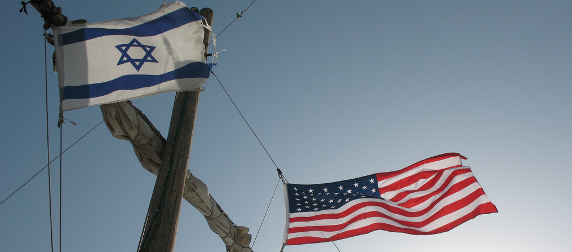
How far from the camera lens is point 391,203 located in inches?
316

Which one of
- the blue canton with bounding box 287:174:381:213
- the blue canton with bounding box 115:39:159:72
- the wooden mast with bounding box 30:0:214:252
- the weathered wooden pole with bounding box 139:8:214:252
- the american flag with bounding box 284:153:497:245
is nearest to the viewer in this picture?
the wooden mast with bounding box 30:0:214:252

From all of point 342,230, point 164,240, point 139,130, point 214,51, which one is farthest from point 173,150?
point 342,230

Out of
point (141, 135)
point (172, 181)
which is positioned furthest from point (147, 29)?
point (172, 181)

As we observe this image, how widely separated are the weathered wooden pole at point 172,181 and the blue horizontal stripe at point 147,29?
888mm

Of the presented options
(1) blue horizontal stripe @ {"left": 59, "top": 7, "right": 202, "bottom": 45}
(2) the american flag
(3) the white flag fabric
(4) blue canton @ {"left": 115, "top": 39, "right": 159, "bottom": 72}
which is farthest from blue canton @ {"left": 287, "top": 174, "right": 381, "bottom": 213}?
(4) blue canton @ {"left": 115, "top": 39, "right": 159, "bottom": 72}

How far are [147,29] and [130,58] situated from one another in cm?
54

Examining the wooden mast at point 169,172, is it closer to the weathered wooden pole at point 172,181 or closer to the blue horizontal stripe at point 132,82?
the weathered wooden pole at point 172,181

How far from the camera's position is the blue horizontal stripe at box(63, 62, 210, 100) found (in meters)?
3.98

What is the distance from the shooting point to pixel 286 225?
24.4ft

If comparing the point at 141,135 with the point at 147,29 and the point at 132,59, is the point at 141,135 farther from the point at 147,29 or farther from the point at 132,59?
the point at 147,29

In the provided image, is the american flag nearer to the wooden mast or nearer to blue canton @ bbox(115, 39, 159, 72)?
the wooden mast

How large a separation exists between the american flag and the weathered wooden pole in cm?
296

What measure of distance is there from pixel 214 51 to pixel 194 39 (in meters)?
0.58

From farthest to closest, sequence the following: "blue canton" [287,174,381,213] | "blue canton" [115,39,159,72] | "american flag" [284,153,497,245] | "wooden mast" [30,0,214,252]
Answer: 1. "blue canton" [287,174,381,213]
2. "american flag" [284,153,497,245]
3. "blue canton" [115,39,159,72]
4. "wooden mast" [30,0,214,252]
